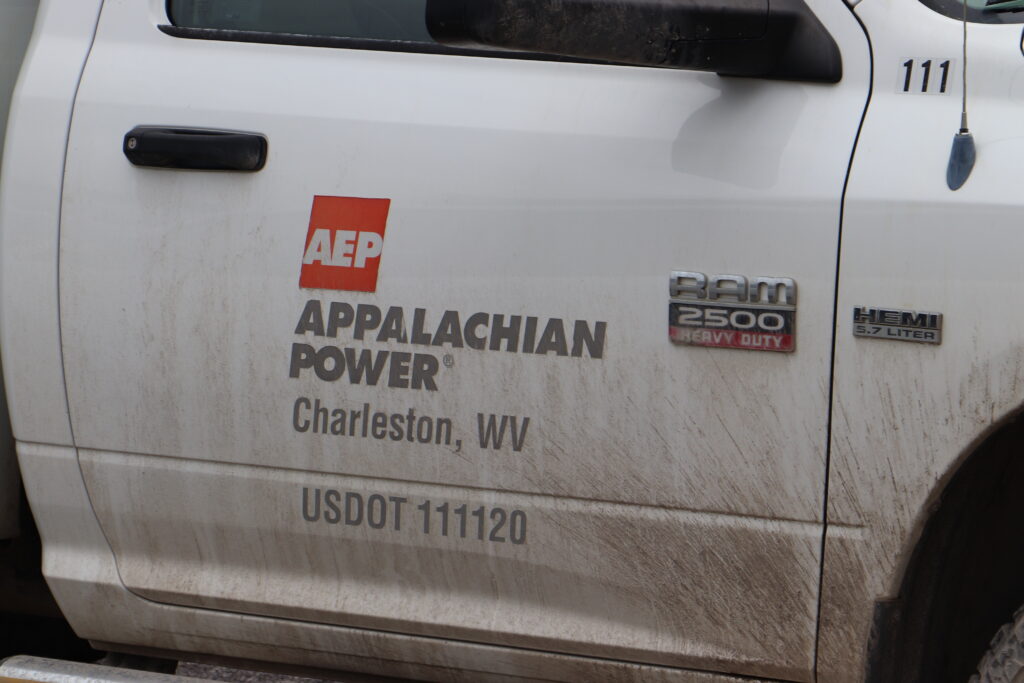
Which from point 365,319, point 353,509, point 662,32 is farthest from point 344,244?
point 662,32

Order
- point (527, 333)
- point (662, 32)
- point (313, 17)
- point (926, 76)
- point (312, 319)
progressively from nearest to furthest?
point (662, 32) → point (926, 76) → point (527, 333) → point (312, 319) → point (313, 17)

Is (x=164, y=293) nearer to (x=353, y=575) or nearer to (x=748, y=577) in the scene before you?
(x=353, y=575)

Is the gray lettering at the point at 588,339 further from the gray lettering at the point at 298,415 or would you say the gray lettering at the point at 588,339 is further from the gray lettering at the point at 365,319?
the gray lettering at the point at 298,415

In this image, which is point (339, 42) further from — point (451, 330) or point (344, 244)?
point (451, 330)

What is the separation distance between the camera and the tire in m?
1.88

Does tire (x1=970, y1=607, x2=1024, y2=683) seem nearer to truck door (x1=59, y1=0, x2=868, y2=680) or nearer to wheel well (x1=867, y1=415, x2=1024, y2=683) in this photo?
wheel well (x1=867, y1=415, x2=1024, y2=683)

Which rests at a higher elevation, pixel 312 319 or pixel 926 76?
pixel 926 76

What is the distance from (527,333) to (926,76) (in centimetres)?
72

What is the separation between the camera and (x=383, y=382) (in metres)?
2.11

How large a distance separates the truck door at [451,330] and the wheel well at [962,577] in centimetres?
15

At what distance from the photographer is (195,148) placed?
2197 millimetres

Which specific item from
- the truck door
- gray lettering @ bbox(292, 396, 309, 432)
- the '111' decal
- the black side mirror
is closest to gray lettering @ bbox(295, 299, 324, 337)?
the truck door

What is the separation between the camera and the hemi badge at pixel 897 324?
1.82 metres

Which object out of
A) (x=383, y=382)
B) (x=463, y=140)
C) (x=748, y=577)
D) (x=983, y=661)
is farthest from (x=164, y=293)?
(x=983, y=661)
